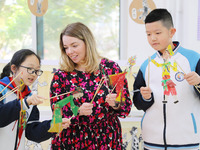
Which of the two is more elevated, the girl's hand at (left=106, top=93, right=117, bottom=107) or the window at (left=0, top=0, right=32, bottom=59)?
the window at (left=0, top=0, right=32, bottom=59)

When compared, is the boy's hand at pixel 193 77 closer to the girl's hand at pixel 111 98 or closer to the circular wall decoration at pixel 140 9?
the girl's hand at pixel 111 98

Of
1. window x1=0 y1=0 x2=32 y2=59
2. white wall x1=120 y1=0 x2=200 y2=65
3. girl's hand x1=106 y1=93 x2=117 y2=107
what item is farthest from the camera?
window x1=0 y1=0 x2=32 y2=59

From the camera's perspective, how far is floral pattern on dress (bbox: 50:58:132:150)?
59.5 inches

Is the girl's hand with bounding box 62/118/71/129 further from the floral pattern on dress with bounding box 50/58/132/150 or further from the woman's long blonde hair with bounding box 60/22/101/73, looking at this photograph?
the woman's long blonde hair with bounding box 60/22/101/73

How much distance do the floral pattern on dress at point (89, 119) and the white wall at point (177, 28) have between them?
3.41 ft

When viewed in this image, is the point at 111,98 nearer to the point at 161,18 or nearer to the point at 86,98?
the point at 86,98

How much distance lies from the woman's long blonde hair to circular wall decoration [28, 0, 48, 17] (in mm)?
1177

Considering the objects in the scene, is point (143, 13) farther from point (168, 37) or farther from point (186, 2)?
point (168, 37)

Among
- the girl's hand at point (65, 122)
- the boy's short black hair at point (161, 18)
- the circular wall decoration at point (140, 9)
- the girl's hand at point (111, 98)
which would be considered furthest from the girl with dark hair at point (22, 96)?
the circular wall decoration at point (140, 9)

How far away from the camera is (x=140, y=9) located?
2.64 meters

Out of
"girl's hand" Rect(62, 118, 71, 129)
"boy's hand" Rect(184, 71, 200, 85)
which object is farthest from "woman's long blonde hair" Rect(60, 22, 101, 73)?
"boy's hand" Rect(184, 71, 200, 85)

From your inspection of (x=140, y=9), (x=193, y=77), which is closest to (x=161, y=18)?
(x=193, y=77)

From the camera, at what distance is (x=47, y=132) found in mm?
1467

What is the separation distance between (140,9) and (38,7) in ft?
3.33
